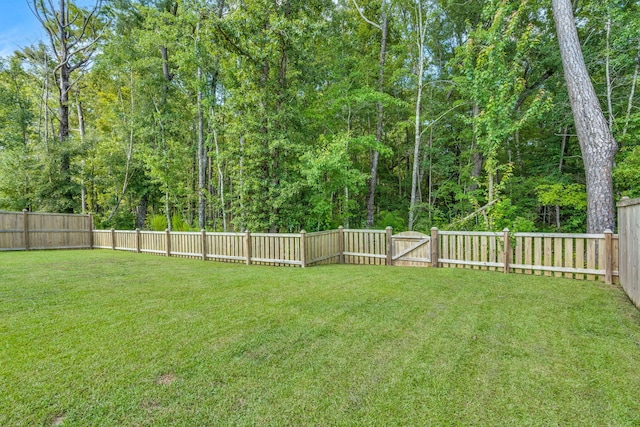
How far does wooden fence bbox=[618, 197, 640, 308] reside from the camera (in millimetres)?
3514

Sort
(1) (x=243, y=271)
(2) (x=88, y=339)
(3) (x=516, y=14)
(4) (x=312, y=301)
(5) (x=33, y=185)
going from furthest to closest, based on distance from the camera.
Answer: (5) (x=33, y=185)
(3) (x=516, y=14)
(1) (x=243, y=271)
(4) (x=312, y=301)
(2) (x=88, y=339)

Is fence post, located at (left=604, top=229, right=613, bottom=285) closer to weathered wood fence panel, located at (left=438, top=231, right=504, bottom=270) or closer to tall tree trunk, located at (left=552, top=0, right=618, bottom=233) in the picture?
tall tree trunk, located at (left=552, top=0, right=618, bottom=233)

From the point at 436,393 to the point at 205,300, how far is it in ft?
10.2

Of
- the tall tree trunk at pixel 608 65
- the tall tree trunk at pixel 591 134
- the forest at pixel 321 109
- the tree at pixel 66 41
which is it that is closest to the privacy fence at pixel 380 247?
the tall tree trunk at pixel 591 134

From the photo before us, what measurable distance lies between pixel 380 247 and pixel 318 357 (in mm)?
5171

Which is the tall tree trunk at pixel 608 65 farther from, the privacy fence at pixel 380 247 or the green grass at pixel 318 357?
the green grass at pixel 318 357

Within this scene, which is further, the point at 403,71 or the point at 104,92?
the point at 104,92

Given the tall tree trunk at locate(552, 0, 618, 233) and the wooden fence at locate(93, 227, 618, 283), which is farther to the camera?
the tall tree trunk at locate(552, 0, 618, 233)

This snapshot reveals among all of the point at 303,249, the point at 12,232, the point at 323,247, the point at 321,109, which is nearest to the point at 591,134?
the point at 323,247

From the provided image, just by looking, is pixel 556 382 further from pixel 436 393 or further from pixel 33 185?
pixel 33 185

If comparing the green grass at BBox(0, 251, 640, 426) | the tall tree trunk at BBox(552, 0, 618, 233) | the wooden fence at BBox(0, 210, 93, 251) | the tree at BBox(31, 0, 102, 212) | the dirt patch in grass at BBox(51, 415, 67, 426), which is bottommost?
the green grass at BBox(0, 251, 640, 426)

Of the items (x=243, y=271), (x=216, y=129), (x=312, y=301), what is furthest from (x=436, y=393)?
(x=216, y=129)

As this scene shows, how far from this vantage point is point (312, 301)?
3908mm

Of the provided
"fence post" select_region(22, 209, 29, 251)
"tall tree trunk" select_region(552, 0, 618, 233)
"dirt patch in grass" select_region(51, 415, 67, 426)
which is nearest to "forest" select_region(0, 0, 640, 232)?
"tall tree trunk" select_region(552, 0, 618, 233)
